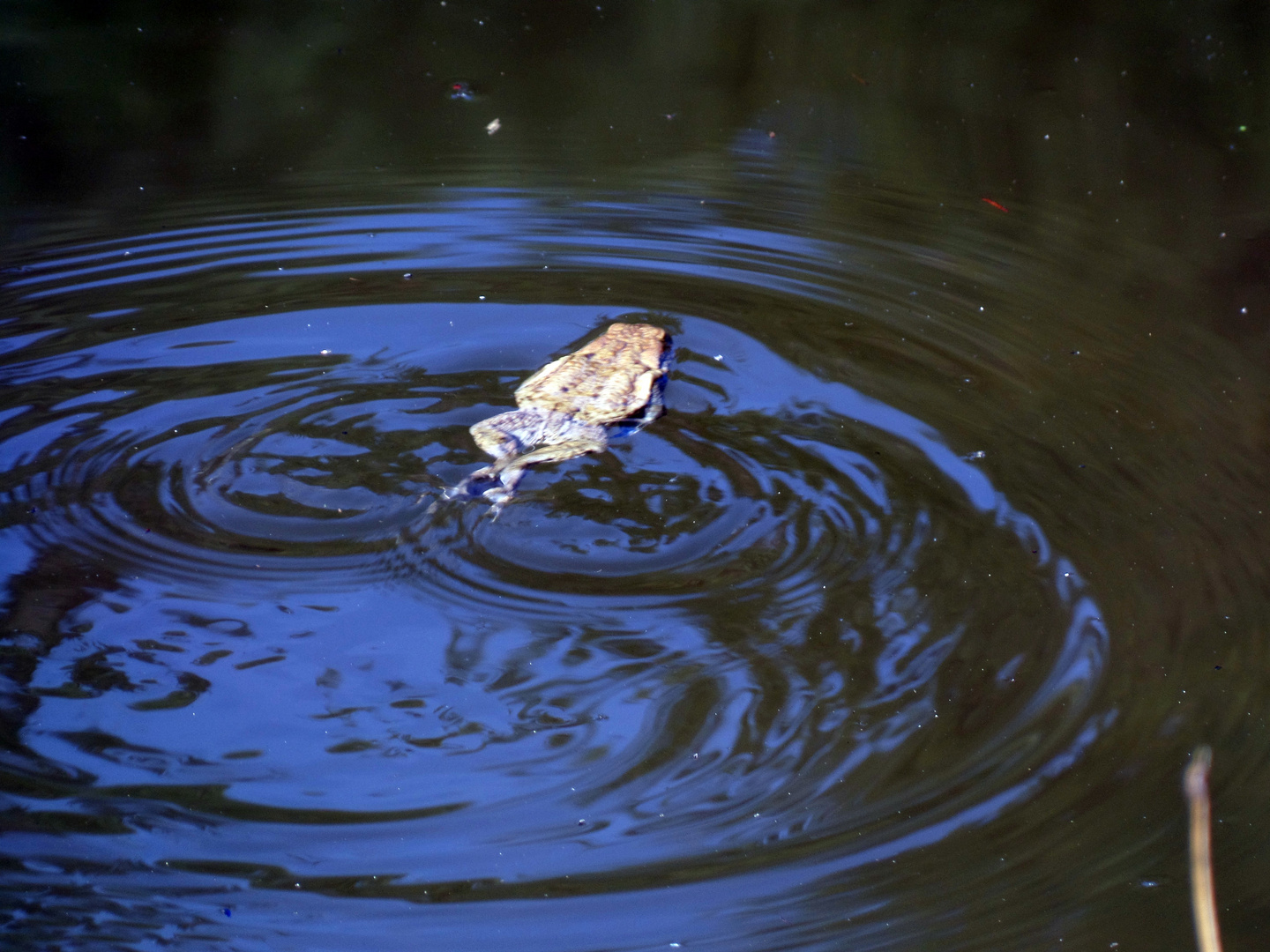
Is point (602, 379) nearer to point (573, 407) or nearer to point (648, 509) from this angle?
point (573, 407)

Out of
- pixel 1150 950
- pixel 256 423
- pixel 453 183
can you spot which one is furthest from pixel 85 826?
pixel 453 183

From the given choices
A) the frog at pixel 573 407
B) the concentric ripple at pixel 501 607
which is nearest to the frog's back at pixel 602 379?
the frog at pixel 573 407

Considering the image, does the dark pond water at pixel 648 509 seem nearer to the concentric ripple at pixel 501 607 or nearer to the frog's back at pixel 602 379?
the concentric ripple at pixel 501 607

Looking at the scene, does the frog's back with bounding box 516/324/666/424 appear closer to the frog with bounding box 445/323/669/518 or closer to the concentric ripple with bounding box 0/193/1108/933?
the frog with bounding box 445/323/669/518

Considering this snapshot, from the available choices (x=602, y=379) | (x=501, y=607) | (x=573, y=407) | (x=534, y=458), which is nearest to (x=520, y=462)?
(x=534, y=458)

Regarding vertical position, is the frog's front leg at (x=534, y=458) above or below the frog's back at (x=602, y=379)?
below

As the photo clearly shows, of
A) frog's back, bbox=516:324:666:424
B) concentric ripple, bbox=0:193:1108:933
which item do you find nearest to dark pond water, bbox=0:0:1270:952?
concentric ripple, bbox=0:193:1108:933
